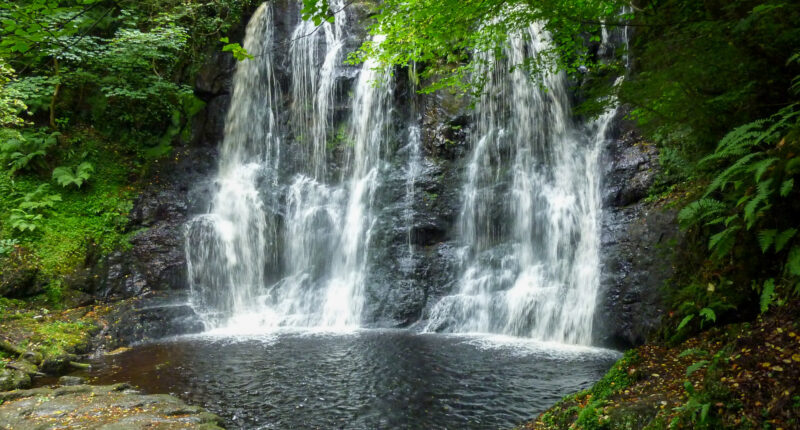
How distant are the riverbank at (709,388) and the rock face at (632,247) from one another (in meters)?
3.12

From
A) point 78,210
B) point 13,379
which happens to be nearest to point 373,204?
point 78,210

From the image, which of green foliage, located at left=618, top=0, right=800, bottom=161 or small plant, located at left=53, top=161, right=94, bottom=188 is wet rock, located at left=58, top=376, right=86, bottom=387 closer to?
small plant, located at left=53, top=161, right=94, bottom=188

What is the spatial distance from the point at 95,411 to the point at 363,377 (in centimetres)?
345

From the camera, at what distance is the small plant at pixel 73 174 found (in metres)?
13.0

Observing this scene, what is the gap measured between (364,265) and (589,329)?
582 cm

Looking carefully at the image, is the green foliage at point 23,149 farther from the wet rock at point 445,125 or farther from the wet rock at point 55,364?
the wet rock at point 445,125


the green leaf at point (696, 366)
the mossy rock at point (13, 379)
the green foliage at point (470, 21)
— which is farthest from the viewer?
the mossy rock at point (13, 379)

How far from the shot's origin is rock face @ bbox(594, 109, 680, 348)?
8156 millimetres

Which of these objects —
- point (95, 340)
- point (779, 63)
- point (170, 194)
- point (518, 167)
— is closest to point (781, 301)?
point (779, 63)

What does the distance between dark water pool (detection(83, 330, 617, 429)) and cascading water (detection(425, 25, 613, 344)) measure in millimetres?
959

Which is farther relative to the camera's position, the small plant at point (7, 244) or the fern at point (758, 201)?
the small plant at point (7, 244)

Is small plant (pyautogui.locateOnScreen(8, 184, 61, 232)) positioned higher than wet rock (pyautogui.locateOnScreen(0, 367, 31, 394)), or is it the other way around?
small plant (pyautogui.locateOnScreen(8, 184, 61, 232))

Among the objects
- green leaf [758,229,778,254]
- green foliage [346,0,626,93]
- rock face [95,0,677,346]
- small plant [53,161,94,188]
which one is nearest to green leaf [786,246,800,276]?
green leaf [758,229,778,254]

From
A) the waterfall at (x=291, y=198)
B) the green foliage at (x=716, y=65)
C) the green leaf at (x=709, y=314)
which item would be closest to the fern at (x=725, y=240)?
the green leaf at (x=709, y=314)
